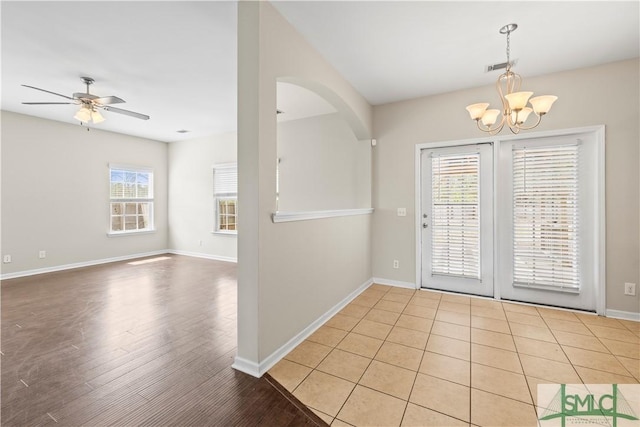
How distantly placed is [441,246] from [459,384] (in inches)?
86.7

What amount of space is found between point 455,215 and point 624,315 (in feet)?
6.34

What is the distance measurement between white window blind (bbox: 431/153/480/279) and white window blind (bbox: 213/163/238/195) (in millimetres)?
4049

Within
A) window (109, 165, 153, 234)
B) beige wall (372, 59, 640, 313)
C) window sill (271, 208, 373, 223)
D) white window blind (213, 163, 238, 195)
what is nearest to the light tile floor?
beige wall (372, 59, 640, 313)

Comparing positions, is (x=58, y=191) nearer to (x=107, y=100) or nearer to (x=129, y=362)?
(x=107, y=100)

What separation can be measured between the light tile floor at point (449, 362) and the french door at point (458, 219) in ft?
1.88

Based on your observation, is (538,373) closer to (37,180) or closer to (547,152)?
(547,152)

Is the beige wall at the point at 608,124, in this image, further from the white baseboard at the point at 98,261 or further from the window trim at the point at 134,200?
the window trim at the point at 134,200

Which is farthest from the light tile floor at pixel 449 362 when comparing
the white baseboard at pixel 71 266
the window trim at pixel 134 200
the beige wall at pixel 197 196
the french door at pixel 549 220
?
the window trim at pixel 134 200

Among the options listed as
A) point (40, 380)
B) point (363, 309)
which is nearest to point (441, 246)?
point (363, 309)

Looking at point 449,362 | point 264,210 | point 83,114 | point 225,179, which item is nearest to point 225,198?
point 225,179

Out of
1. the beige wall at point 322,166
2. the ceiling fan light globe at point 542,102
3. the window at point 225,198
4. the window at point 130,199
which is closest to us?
the ceiling fan light globe at point 542,102

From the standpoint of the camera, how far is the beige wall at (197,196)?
618 cm

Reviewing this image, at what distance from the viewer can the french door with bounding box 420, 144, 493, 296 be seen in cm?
361

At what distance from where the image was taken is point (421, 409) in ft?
5.56
